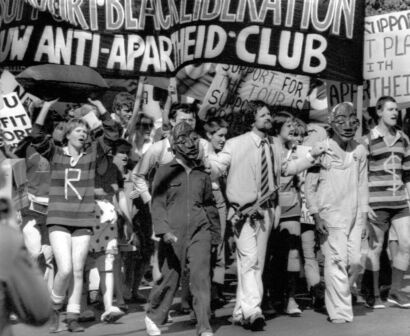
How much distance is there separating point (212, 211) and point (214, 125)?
6.35ft

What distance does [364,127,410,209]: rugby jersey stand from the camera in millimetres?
10906

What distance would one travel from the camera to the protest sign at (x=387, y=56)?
464 inches

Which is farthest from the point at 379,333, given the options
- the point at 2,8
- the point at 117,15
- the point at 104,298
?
the point at 2,8

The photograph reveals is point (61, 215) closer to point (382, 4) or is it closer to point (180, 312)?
point (180, 312)

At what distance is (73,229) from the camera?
9.80m

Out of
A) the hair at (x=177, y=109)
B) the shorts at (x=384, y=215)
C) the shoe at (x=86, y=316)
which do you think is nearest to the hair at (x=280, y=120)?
the hair at (x=177, y=109)

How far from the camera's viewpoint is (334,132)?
1030cm

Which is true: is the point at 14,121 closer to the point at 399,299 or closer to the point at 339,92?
the point at 339,92

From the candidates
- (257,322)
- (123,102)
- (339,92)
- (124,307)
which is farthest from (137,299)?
(339,92)

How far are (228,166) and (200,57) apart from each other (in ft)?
4.56

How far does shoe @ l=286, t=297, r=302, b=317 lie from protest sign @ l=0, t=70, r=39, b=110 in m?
3.22

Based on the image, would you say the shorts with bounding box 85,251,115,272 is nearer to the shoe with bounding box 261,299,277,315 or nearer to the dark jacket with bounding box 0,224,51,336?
the shoe with bounding box 261,299,277,315

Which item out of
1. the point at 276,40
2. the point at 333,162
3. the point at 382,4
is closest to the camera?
the point at 333,162

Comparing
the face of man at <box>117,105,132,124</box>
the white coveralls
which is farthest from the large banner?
the white coveralls
